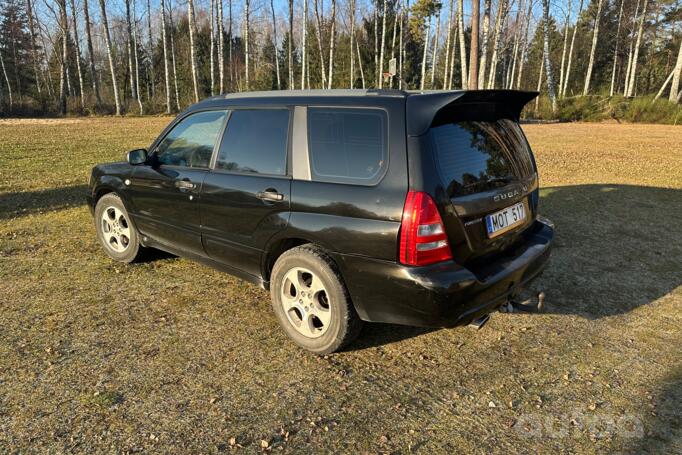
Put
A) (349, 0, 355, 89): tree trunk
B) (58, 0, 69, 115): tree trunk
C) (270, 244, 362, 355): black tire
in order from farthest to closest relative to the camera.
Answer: (349, 0, 355, 89): tree trunk
(58, 0, 69, 115): tree trunk
(270, 244, 362, 355): black tire

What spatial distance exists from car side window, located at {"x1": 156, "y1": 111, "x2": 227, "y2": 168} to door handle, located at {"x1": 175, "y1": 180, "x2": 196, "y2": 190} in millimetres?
155

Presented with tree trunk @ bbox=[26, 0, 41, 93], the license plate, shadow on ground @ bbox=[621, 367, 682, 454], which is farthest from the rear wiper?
tree trunk @ bbox=[26, 0, 41, 93]

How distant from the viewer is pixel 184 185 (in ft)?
13.3

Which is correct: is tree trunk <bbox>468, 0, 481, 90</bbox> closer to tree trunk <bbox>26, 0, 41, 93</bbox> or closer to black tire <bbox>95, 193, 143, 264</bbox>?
black tire <bbox>95, 193, 143, 264</bbox>

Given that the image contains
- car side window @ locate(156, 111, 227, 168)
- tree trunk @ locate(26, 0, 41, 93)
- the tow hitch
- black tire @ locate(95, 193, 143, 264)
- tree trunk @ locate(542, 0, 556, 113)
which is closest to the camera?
the tow hitch

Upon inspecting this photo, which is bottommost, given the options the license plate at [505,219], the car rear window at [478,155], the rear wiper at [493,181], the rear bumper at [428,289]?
the rear bumper at [428,289]

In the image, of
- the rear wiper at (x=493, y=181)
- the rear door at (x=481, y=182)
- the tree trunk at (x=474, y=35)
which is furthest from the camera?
the tree trunk at (x=474, y=35)

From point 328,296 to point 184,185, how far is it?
1754 millimetres

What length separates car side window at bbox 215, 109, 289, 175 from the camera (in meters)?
3.44

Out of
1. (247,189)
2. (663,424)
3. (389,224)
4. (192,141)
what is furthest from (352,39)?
(663,424)

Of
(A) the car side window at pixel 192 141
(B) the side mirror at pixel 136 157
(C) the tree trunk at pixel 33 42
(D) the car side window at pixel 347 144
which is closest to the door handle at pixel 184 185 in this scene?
(A) the car side window at pixel 192 141

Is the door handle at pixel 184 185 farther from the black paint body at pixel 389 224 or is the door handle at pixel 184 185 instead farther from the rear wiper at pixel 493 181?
the rear wiper at pixel 493 181

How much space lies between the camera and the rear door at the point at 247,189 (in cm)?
339

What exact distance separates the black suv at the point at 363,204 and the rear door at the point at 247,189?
0.01 metres
